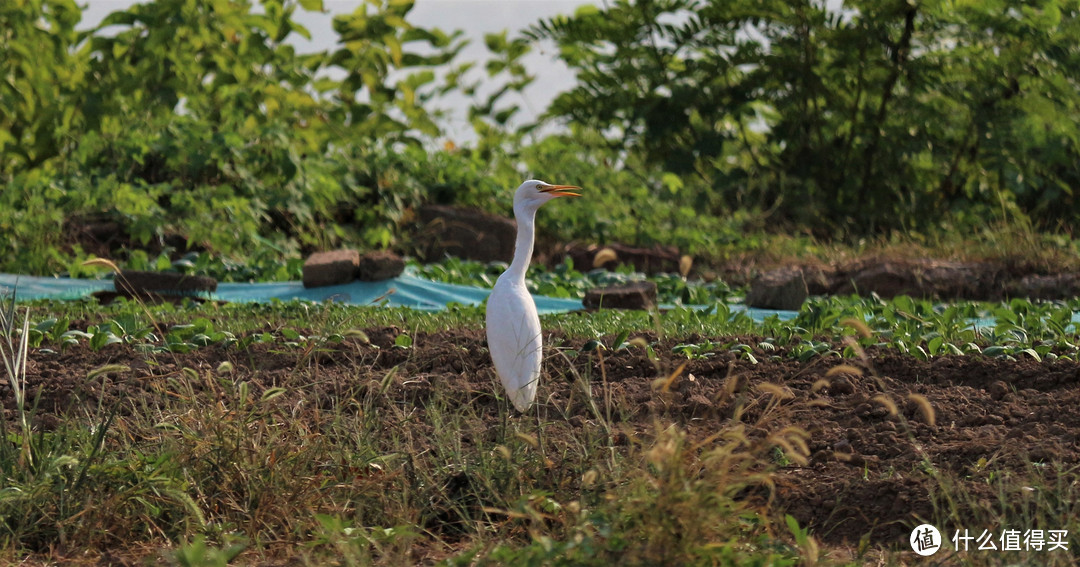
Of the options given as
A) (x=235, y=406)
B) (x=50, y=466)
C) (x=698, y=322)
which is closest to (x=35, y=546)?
(x=50, y=466)

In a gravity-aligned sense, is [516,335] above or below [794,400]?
above

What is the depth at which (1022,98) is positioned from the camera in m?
9.99

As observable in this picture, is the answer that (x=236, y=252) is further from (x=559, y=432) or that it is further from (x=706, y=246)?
(x=559, y=432)

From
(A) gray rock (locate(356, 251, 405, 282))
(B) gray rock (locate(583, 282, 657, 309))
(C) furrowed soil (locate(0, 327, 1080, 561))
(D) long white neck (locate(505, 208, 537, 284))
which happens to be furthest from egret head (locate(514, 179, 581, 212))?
(A) gray rock (locate(356, 251, 405, 282))

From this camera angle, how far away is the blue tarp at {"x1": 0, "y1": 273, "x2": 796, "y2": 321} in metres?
6.43

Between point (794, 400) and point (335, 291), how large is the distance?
3699 mm

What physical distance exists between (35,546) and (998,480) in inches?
96.0

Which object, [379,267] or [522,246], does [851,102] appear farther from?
[522,246]

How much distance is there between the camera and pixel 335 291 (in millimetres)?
6633

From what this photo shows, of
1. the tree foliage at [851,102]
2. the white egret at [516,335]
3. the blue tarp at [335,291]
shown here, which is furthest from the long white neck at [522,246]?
the tree foliage at [851,102]

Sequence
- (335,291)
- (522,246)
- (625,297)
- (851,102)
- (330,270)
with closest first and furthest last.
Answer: (522,246) < (625,297) < (335,291) < (330,270) < (851,102)

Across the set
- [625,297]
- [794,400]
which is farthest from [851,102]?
[794,400]

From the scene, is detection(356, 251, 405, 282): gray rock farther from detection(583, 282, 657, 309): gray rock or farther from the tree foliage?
the tree foliage

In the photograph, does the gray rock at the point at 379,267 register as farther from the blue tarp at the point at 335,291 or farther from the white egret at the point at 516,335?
the white egret at the point at 516,335
